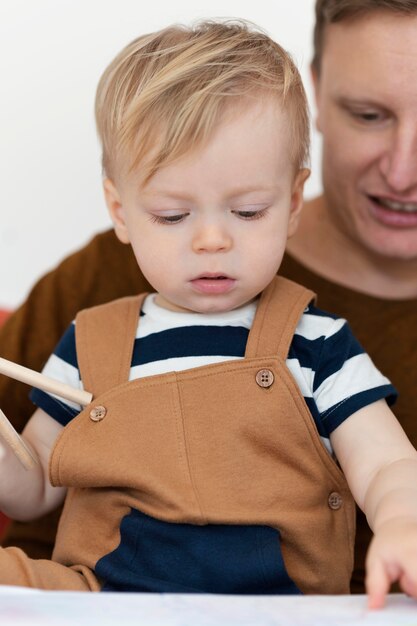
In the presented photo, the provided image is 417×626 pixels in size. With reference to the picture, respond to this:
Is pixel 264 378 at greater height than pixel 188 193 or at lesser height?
lesser

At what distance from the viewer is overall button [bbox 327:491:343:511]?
1.30 metres

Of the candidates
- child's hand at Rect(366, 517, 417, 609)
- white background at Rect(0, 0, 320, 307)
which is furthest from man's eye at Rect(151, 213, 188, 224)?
white background at Rect(0, 0, 320, 307)

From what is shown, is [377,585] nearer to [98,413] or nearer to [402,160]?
[98,413]

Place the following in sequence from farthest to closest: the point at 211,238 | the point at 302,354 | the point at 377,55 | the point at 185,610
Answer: the point at 377,55 < the point at 302,354 < the point at 211,238 < the point at 185,610

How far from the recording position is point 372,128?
5.45ft

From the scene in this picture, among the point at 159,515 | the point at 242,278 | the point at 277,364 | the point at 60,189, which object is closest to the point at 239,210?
the point at 242,278

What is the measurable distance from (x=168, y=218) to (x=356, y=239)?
61 centimetres

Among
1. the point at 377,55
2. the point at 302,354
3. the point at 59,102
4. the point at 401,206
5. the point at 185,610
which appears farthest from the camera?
the point at 59,102

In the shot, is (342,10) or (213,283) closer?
(213,283)

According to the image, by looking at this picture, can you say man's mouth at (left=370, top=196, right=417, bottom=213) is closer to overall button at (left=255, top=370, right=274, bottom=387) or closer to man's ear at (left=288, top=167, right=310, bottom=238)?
man's ear at (left=288, top=167, right=310, bottom=238)

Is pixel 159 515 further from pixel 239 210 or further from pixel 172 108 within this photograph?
pixel 172 108

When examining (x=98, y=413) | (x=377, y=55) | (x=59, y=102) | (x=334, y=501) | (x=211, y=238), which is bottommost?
(x=334, y=501)

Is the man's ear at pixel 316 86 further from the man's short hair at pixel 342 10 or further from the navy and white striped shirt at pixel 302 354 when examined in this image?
the navy and white striped shirt at pixel 302 354

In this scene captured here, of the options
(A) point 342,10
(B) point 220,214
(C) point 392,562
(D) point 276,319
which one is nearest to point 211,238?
(B) point 220,214
